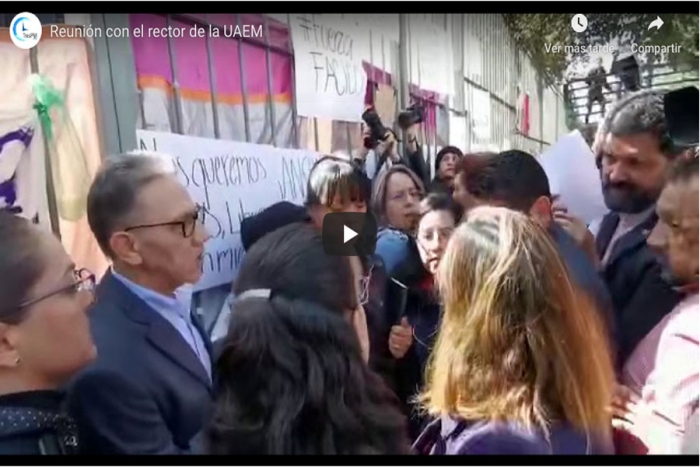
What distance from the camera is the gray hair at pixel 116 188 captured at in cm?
286

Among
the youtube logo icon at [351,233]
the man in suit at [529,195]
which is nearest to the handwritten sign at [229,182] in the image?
the youtube logo icon at [351,233]

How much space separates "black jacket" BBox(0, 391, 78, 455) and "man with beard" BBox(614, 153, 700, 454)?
5.69 feet

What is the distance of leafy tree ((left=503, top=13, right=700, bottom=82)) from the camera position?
281 centimetres

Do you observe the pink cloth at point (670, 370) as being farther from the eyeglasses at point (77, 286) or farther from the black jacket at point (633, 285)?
the eyeglasses at point (77, 286)

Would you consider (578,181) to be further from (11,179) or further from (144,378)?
(11,179)

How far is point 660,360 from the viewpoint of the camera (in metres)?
2.86

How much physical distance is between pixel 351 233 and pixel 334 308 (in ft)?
0.79

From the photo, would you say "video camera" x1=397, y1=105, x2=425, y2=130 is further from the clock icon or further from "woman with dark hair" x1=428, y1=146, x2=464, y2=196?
the clock icon

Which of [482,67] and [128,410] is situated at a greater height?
[482,67]

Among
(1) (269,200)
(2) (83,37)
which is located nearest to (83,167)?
(2) (83,37)

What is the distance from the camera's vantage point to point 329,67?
2.86 metres

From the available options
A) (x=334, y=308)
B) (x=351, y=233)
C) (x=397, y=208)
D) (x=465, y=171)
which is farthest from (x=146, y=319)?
(x=465, y=171)

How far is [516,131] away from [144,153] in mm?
1161

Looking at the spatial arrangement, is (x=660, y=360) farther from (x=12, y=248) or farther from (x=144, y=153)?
(x=12, y=248)
